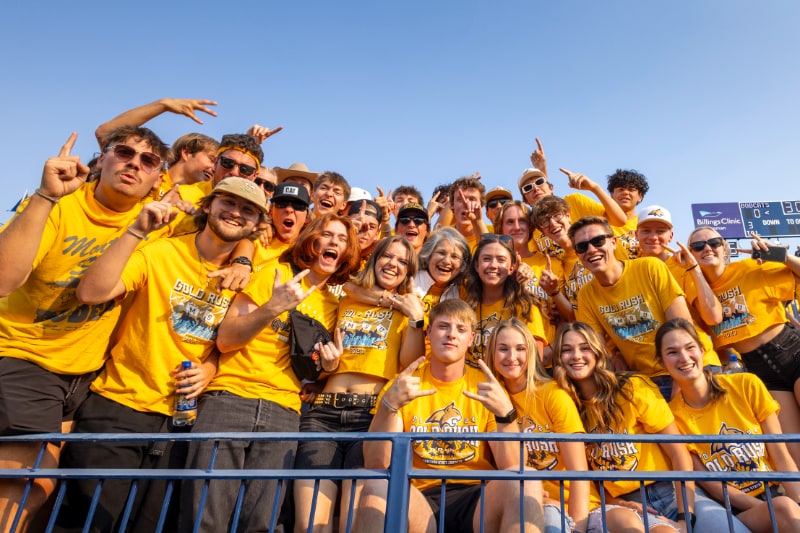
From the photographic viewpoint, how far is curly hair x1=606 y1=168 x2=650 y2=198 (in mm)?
6438

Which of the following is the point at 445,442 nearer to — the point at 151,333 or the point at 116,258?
the point at 151,333

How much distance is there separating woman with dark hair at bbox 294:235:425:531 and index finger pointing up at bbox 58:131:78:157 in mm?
2159

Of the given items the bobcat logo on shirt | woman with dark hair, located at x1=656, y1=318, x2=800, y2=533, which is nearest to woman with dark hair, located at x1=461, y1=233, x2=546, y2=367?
woman with dark hair, located at x1=656, y1=318, x2=800, y2=533

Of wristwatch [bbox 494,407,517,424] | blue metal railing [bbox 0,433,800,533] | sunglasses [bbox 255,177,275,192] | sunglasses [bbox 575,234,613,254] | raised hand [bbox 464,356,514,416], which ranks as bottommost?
blue metal railing [bbox 0,433,800,533]

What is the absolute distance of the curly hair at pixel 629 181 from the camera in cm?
644

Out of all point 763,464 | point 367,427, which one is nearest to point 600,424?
point 763,464

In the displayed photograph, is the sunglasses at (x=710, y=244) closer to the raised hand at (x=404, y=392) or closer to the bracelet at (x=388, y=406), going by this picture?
the raised hand at (x=404, y=392)

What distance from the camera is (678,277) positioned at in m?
4.70

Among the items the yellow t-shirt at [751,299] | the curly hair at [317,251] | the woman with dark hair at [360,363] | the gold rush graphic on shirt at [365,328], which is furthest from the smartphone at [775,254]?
the curly hair at [317,251]

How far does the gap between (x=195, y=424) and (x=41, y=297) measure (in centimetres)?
125

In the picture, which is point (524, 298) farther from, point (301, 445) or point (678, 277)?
point (301, 445)

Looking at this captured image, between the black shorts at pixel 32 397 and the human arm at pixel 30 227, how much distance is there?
50 centimetres

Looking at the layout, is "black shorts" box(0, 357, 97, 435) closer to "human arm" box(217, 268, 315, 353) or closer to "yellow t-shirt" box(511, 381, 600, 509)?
"human arm" box(217, 268, 315, 353)

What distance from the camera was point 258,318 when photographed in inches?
128
